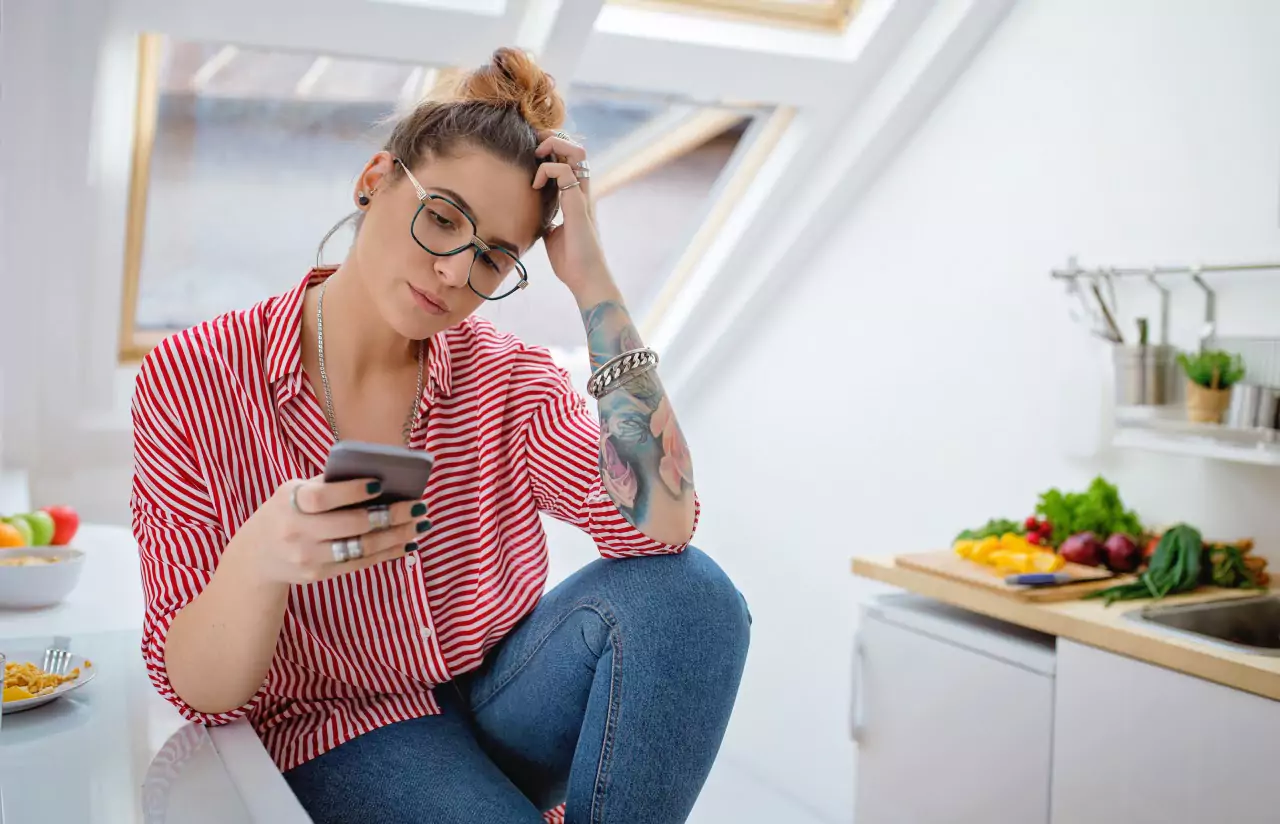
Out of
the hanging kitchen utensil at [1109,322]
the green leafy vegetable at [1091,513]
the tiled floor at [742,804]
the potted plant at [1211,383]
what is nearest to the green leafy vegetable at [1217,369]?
the potted plant at [1211,383]

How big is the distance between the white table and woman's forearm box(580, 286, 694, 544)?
1.62 feet

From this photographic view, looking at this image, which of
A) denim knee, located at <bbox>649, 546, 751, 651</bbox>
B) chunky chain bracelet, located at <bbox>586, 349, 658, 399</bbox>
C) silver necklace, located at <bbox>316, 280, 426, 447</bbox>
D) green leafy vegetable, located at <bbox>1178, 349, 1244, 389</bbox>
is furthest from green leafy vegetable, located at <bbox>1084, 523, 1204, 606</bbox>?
silver necklace, located at <bbox>316, 280, 426, 447</bbox>

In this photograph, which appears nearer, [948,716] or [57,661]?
[57,661]

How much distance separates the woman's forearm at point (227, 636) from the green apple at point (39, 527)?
1139mm

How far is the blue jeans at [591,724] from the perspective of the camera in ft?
3.97

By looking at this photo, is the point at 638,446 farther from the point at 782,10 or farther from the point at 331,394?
the point at 782,10

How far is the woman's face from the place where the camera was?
4.12ft

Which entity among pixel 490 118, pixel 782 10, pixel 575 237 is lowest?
pixel 575 237

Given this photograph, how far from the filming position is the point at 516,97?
4.43ft

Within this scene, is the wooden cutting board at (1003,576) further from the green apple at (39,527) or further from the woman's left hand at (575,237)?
the green apple at (39,527)

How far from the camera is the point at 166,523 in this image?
1.19m

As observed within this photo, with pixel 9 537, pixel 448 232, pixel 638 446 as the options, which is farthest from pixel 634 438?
pixel 9 537

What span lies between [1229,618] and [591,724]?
47.4 inches

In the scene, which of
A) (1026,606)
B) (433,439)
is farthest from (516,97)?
(1026,606)
